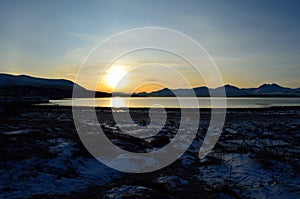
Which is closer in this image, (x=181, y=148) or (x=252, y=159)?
(x=252, y=159)

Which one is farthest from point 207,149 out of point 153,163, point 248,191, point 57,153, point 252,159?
point 57,153

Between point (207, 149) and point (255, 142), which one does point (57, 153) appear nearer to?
point (207, 149)

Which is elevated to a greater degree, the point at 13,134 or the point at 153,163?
the point at 13,134

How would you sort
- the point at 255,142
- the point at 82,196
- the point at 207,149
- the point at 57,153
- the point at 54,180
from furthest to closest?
the point at 255,142 → the point at 207,149 → the point at 57,153 → the point at 54,180 → the point at 82,196

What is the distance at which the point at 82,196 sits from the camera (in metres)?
10.3

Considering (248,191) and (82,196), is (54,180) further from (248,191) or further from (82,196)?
(248,191)

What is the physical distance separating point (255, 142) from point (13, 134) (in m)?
19.3

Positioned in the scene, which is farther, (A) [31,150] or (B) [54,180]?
(A) [31,150]

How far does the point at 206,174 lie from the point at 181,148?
603 cm

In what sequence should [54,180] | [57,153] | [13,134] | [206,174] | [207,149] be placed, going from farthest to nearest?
[207,149] → [13,134] → [57,153] → [206,174] → [54,180]

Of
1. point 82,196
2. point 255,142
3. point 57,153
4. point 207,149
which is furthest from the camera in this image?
point 255,142

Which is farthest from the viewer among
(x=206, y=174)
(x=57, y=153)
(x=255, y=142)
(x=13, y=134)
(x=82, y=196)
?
(x=255, y=142)

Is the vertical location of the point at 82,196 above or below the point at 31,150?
below

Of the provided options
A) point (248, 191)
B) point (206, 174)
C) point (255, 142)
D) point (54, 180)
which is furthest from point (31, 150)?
point (255, 142)
